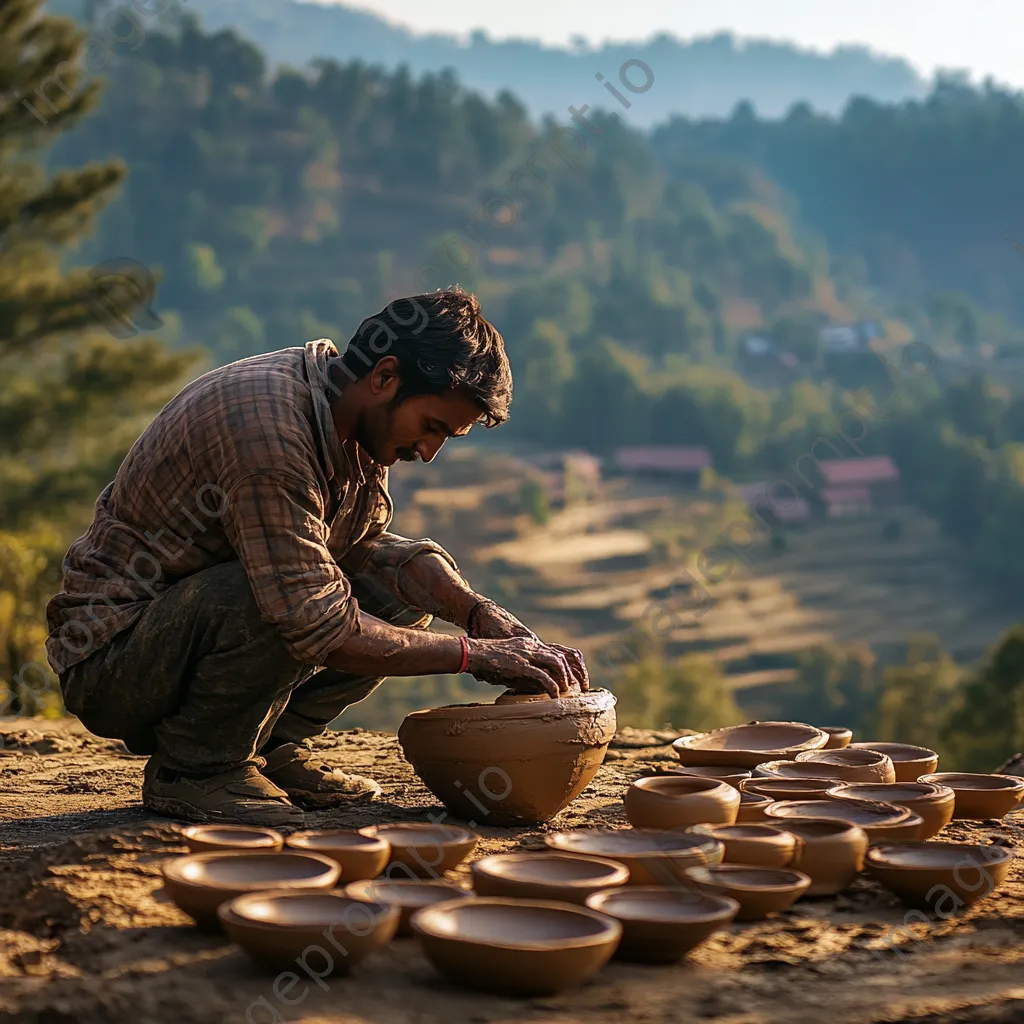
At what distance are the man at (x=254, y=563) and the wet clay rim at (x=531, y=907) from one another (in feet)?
3.67

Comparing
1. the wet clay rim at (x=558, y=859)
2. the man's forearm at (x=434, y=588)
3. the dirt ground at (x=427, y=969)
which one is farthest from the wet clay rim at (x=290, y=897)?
the man's forearm at (x=434, y=588)

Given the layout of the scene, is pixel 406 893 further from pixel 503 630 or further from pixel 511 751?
pixel 503 630

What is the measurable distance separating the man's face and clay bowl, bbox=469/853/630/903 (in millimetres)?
1360

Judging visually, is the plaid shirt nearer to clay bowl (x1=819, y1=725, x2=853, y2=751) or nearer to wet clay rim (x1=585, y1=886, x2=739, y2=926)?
wet clay rim (x1=585, y1=886, x2=739, y2=926)

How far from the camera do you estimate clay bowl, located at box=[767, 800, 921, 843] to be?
159 inches

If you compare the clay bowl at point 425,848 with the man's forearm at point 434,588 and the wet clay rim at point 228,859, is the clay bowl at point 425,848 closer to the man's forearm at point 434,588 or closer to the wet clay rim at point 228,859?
the wet clay rim at point 228,859

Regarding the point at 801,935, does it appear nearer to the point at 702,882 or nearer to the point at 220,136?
the point at 702,882

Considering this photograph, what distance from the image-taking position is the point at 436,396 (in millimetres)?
4148

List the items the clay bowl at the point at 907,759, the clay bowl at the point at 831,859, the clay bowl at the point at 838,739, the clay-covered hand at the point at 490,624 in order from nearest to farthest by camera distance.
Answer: the clay bowl at the point at 831,859, the clay-covered hand at the point at 490,624, the clay bowl at the point at 907,759, the clay bowl at the point at 838,739

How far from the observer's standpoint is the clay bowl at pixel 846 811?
4.05 meters

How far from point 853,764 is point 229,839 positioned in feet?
8.06

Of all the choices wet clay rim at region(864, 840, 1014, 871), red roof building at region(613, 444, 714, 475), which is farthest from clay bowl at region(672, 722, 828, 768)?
red roof building at region(613, 444, 714, 475)

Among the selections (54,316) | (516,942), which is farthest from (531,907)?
(54,316)

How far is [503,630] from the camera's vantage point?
4.62m
